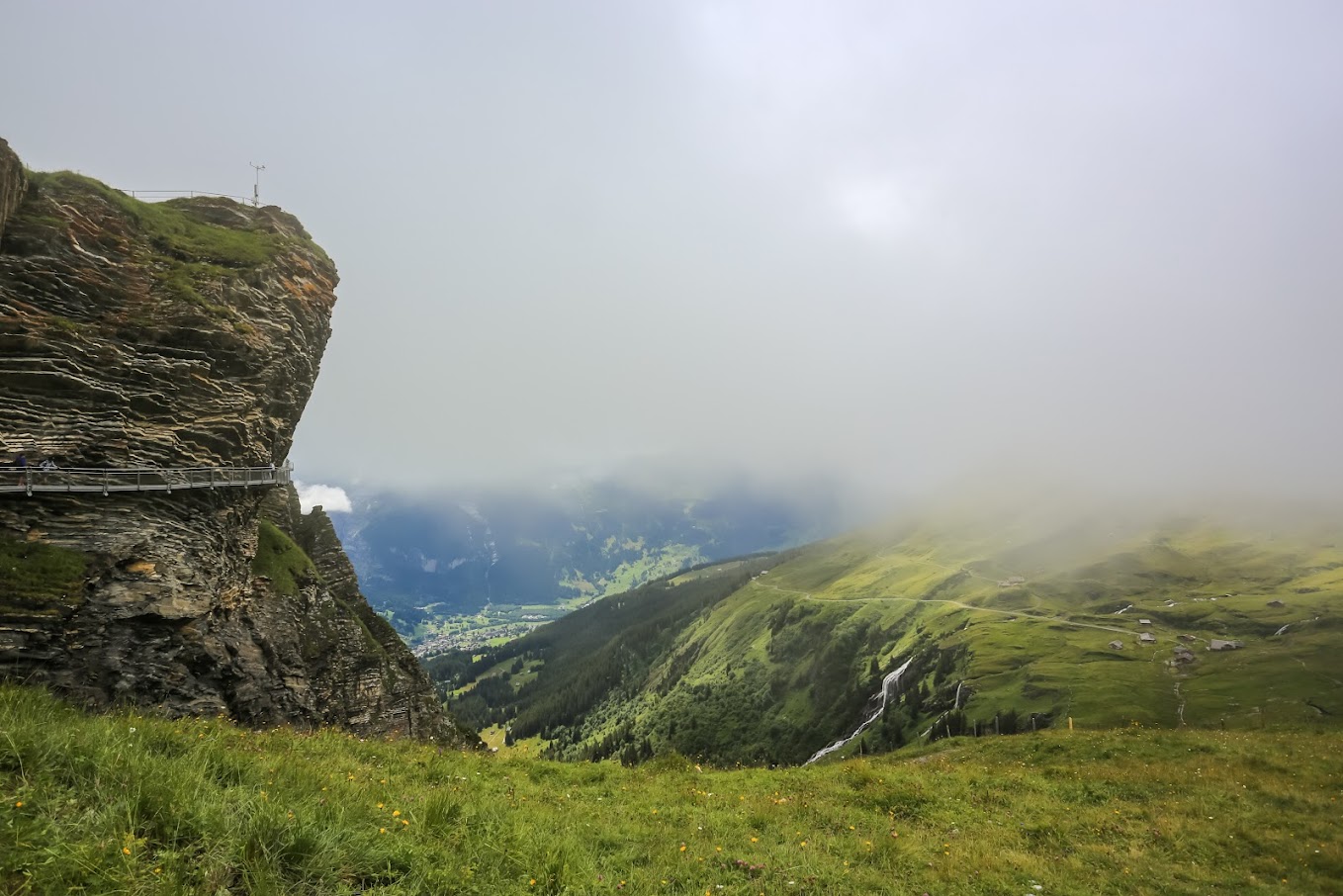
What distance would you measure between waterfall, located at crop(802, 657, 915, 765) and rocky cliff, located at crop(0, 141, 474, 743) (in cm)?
12742

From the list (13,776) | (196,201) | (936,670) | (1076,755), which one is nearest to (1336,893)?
(1076,755)

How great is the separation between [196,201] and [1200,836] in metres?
77.0

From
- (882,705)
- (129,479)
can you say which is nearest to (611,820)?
(129,479)

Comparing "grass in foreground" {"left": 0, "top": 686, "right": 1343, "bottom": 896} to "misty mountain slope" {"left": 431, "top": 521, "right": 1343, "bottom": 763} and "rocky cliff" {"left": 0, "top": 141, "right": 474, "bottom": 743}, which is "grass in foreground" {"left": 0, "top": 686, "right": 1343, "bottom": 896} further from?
"misty mountain slope" {"left": 431, "top": 521, "right": 1343, "bottom": 763}

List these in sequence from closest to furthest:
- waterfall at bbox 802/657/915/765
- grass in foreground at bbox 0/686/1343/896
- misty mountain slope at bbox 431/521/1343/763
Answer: grass in foreground at bbox 0/686/1343/896
misty mountain slope at bbox 431/521/1343/763
waterfall at bbox 802/657/915/765

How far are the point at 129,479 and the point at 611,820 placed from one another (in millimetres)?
35410

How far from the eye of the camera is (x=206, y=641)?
30406 mm

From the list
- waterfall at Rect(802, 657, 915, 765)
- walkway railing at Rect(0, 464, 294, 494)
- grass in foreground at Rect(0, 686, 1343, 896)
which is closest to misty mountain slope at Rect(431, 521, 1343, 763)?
waterfall at Rect(802, 657, 915, 765)

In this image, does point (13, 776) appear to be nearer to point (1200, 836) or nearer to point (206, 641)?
point (1200, 836)

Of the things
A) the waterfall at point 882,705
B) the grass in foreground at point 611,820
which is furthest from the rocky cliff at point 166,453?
the waterfall at point 882,705

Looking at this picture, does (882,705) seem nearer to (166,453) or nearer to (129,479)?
(166,453)

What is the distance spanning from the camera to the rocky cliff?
25734 mm

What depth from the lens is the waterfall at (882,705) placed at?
5790 inches

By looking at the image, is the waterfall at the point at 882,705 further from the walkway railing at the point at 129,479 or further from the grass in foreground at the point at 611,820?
the walkway railing at the point at 129,479
